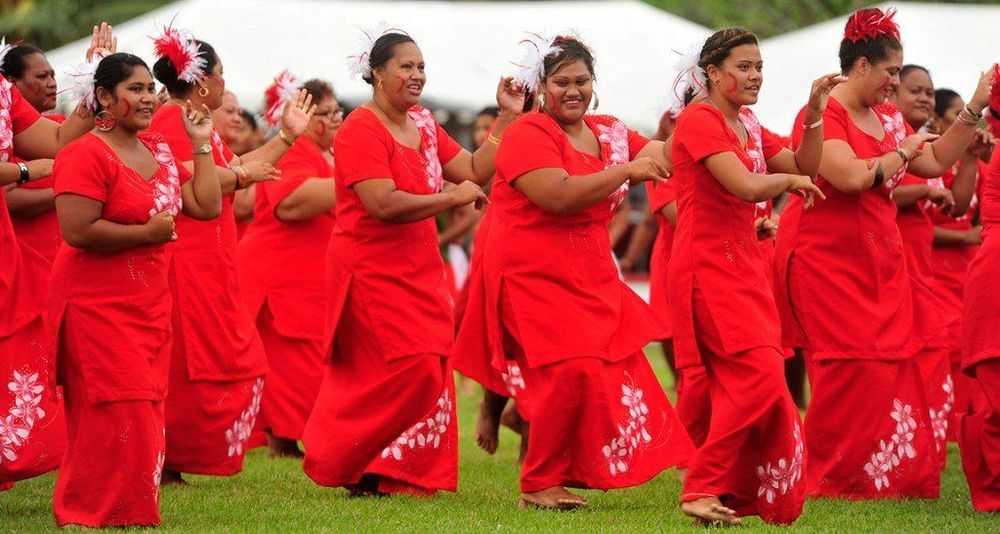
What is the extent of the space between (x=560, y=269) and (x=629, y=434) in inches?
32.9

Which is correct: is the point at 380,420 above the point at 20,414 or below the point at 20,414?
below

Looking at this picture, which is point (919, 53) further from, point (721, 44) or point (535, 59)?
point (721, 44)

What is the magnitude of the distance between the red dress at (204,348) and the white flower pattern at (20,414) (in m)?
0.99

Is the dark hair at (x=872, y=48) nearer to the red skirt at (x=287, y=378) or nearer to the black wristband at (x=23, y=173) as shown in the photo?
the red skirt at (x=287, y=378)

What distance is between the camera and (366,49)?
825 centimetres

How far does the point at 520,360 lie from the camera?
7.93m

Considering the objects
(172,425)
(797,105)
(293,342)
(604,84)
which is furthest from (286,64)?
(172,425)

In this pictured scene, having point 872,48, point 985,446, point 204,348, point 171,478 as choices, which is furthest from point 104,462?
point 872,48

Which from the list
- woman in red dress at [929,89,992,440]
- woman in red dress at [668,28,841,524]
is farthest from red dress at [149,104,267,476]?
woman in red dress at [929,89,992,440]

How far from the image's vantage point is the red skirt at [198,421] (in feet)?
28.2

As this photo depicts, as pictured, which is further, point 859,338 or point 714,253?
point 859,338

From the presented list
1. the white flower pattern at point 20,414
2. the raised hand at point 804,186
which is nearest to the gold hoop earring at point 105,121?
the white flower pattern at point 20,414

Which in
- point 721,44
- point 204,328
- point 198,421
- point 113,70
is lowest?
point 198,421

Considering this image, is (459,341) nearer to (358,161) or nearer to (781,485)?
(358,161)
